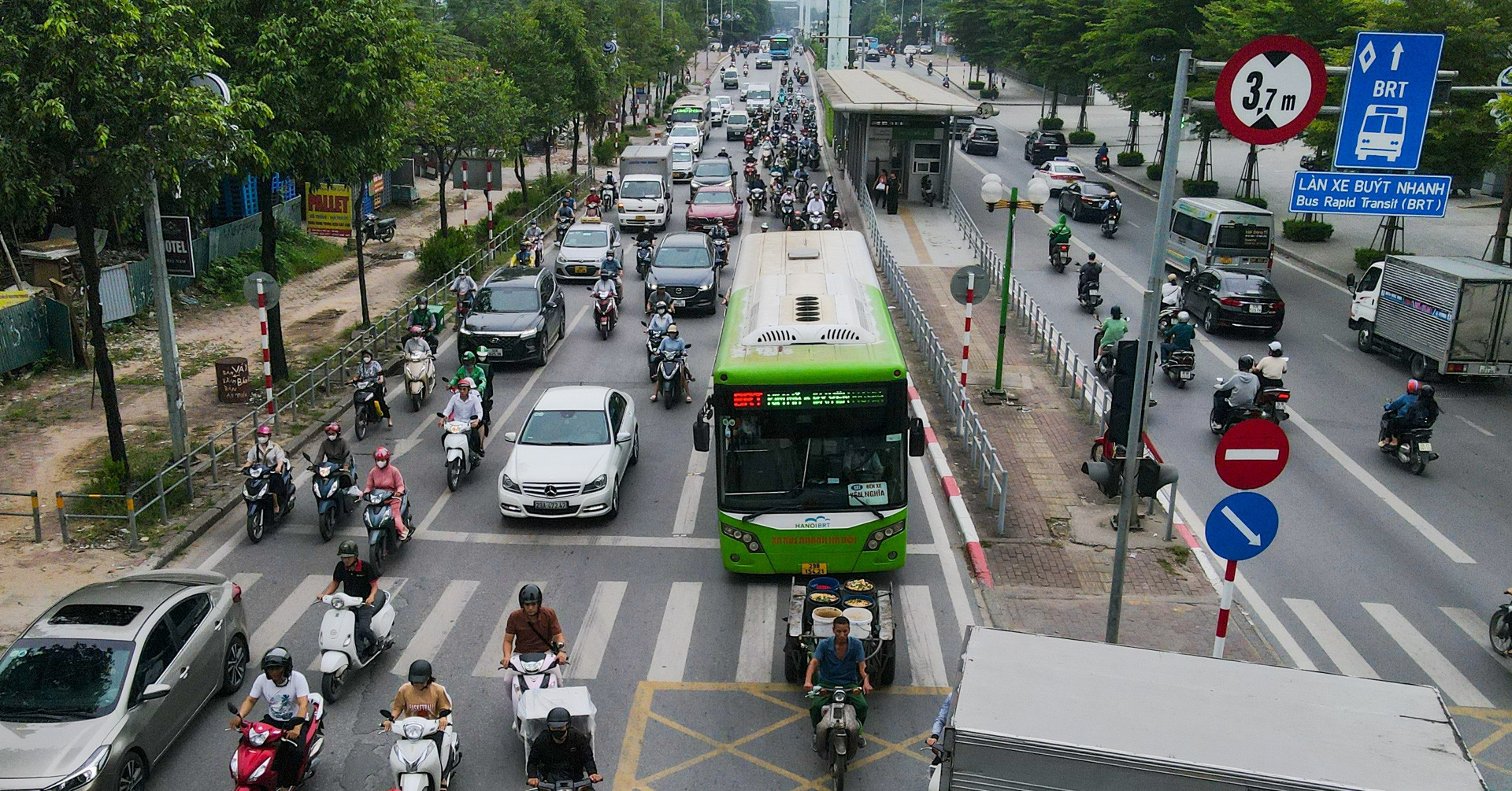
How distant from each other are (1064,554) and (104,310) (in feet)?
69.1

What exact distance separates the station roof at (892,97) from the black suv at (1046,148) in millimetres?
7050

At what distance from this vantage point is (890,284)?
3117cm

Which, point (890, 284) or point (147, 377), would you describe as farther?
point (890, 284)

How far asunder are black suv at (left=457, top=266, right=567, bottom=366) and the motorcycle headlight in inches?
594

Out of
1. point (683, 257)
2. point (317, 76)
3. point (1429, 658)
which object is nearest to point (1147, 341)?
point (1429, 658)

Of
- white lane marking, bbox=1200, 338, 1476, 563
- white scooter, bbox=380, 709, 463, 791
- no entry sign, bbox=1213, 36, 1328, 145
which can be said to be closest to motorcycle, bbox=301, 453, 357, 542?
white scooter, bbox=380, 709, 463, 791

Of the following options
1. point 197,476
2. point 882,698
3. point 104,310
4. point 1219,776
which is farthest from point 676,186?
point 1219,776

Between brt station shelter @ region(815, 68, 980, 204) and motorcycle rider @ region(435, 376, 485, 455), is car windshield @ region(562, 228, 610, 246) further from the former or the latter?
motorcycle rider @ region(435, 376, 485, 455)

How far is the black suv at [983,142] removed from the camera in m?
60.1

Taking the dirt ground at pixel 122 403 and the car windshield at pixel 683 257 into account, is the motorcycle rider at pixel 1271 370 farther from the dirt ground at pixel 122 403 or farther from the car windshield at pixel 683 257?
the dirt ground at pixel 122 403

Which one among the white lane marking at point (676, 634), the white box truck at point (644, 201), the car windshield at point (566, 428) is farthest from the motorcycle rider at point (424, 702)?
the white box truck at point (644, 201)

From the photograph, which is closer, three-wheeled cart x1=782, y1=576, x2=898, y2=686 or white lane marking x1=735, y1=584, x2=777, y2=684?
three-wheeled cart x1=782, y1=576, x2=898, y2=686

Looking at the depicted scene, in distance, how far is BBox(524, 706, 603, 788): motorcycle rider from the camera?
360 inches

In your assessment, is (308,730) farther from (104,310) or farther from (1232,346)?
(1232,346)
